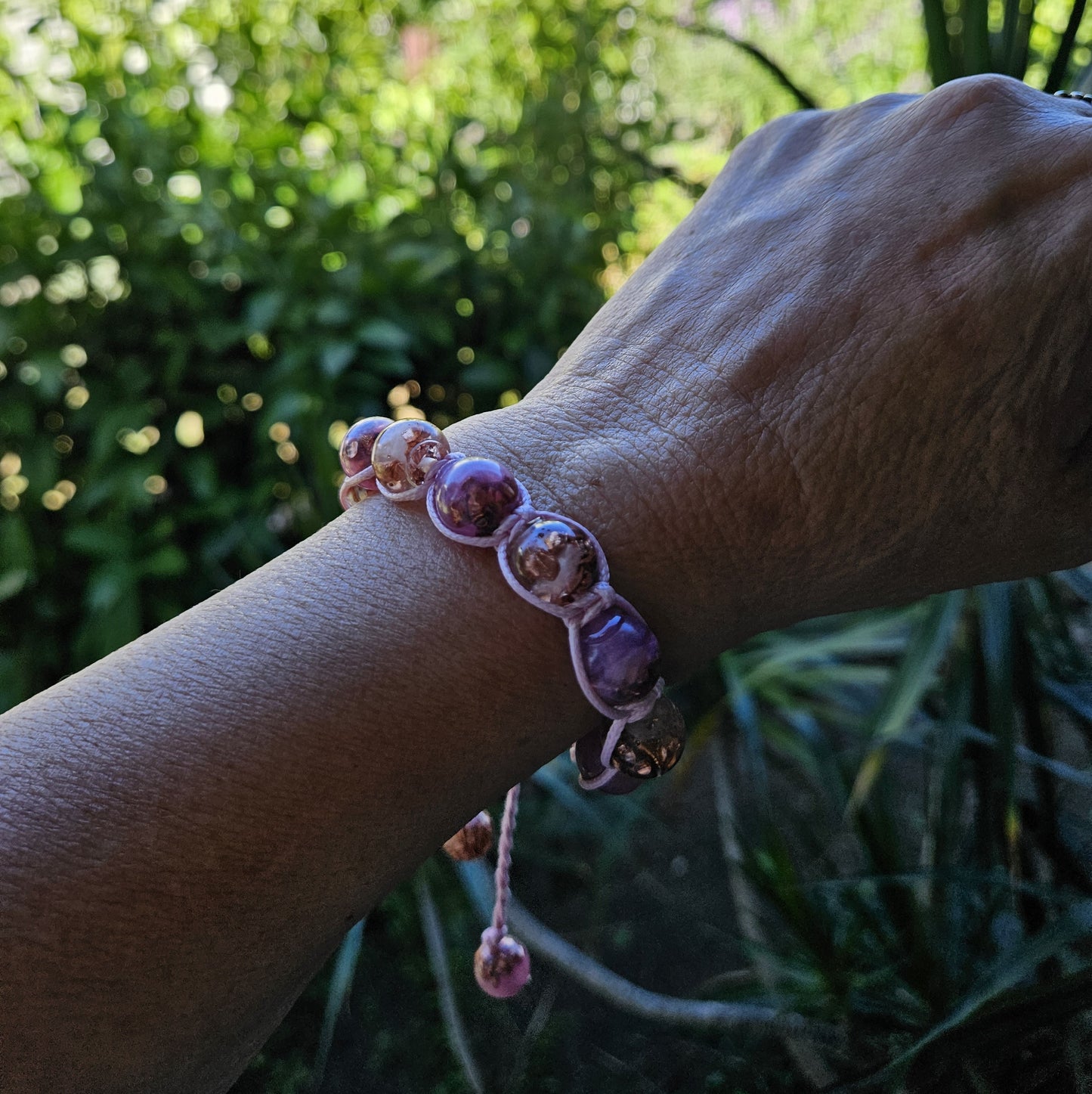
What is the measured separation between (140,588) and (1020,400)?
137 centimetres

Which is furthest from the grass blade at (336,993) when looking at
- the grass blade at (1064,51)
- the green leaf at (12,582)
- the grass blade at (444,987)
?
the grass blade at (1064,51)

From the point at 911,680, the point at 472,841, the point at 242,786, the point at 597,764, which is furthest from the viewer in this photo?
the point at 911,680

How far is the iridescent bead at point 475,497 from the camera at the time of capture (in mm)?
643

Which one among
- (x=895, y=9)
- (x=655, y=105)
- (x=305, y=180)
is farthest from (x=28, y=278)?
(x=895, y=9)

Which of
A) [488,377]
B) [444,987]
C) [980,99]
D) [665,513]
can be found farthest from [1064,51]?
[444,987]

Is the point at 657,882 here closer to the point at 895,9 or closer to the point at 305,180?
the point at 305,180

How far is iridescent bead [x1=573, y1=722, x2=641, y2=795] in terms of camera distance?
2.22 ft

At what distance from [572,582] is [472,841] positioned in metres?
0.27

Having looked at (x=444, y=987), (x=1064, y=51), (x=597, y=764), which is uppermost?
(x=1064, y=51)

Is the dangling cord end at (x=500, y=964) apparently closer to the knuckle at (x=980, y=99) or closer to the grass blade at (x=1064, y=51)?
the knuckle at (x=980, y=99)

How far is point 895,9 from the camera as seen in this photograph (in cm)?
263

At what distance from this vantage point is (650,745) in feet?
2.12

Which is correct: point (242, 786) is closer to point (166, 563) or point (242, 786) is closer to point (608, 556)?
point (608, 556)

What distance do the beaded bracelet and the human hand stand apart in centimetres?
5
